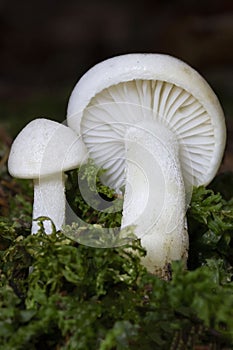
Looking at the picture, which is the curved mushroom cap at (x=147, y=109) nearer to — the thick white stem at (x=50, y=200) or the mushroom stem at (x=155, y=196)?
the mushroom stem at (x=155, y=196)

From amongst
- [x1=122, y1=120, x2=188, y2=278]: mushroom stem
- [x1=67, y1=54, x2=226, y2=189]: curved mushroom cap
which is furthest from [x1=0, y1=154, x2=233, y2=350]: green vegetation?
[x1=67, y1=54, x2=226, y2=189]: curved mushroom cap

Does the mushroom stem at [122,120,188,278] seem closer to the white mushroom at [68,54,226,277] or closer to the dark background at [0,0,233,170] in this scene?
the white mushroom at [68,54,226,277]

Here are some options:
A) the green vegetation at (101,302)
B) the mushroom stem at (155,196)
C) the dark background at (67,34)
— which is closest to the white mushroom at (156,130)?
the mushroom stem at (155,196)

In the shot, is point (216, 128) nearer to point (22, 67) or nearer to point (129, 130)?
point (129, 130)

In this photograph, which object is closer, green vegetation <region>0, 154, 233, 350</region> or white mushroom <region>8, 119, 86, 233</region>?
green vegetation <region>0, 154, 233, 350</region>

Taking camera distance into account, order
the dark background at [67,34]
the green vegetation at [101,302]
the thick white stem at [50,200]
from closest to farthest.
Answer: the green vegetation at [101,302], the thick white stem at [50,200], the dark background at [67,34]

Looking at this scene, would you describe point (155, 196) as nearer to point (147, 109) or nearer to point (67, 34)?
point (147, 109)

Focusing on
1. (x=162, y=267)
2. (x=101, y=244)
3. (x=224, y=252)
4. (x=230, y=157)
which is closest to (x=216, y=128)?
(x=224, y=252)
